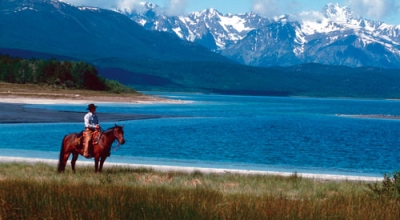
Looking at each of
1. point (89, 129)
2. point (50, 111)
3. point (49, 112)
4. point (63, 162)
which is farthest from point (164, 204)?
point (50, 111)

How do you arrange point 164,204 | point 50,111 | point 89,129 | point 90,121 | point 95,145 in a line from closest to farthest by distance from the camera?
point 164,204 < point 89,129 < point 90,121 < point 95,145 < point 50,111

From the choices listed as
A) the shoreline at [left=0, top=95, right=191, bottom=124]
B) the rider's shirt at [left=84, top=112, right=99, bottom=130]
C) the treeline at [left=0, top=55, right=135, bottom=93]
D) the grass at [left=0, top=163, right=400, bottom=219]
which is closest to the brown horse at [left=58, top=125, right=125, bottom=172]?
the rider's shirt at [left=84, top=112, right=99, bottom=130]

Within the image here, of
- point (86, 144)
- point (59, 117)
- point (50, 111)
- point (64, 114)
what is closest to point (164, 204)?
point (86, 144)

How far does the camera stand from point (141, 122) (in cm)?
7719

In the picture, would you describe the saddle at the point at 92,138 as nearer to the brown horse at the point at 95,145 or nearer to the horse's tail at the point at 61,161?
the brown horse at the point at 95,145

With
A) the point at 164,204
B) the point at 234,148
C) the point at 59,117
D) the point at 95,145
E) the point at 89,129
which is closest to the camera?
the point at 164,204

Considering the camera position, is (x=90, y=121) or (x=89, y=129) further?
(x=90, y=121)

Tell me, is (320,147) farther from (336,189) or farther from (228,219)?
(228,219)

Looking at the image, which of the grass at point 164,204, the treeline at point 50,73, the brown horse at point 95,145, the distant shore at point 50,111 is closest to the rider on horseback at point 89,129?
the brown horse at point 95,145

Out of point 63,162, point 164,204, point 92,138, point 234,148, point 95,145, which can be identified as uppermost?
point 92,138

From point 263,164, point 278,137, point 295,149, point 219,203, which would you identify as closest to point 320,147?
point 295,149

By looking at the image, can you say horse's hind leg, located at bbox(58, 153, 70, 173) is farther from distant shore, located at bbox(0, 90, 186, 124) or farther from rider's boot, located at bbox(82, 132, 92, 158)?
distant shore, located at bbox(0, 90, 186, 124)

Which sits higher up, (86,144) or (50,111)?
(86,144)

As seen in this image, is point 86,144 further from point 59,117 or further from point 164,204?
point 59,117
